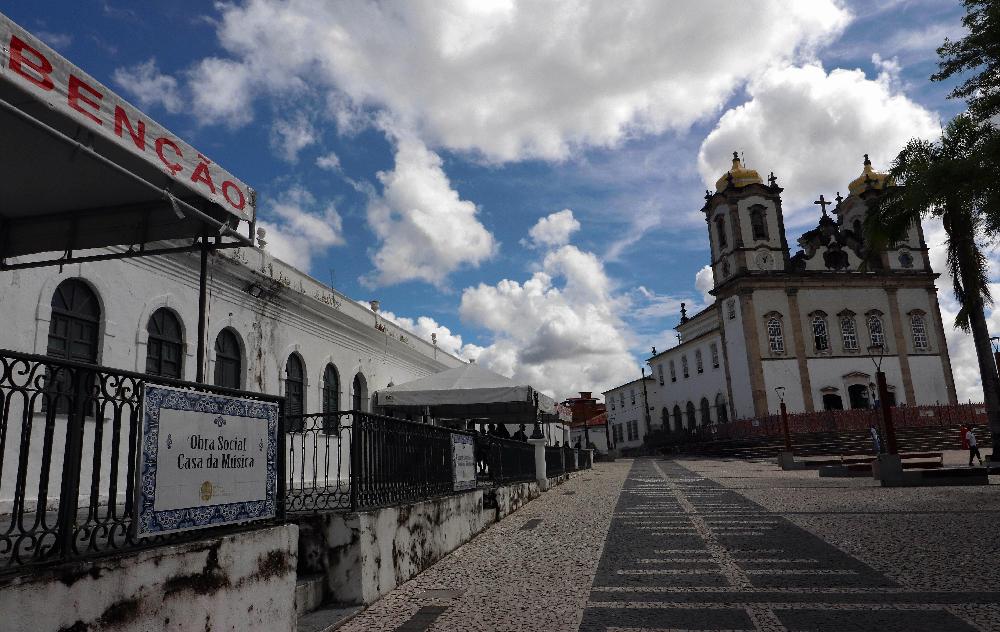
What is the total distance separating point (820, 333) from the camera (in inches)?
1622

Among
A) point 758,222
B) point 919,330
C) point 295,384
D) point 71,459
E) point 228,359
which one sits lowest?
point 71,459

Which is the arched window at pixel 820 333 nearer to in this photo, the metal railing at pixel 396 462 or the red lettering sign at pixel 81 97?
the metal railing at pixel 396 462

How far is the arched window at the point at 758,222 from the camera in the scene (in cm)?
4200

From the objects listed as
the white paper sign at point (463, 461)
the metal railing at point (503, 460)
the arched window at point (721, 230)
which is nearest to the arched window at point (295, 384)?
the metal railing at point (503, 460)

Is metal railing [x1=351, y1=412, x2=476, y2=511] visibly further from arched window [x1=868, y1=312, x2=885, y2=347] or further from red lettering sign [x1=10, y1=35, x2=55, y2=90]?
arched window [x1=868, y1=312, x2=885, y2=347]

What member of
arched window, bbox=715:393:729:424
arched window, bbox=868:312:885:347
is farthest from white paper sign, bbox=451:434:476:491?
arched window, bbox=868:312:885:347

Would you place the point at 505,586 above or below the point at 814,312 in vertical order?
below

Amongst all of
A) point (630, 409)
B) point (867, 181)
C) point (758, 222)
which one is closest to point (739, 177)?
point (758, 222)

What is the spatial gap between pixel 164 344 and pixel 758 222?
39.5 metres

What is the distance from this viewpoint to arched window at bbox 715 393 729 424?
44159mm

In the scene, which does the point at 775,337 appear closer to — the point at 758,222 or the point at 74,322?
the point at 758,222

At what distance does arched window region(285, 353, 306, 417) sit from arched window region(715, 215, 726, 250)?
117 ft

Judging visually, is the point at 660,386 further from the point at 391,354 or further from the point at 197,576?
the point at 197,576

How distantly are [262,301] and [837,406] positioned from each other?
125 ft
